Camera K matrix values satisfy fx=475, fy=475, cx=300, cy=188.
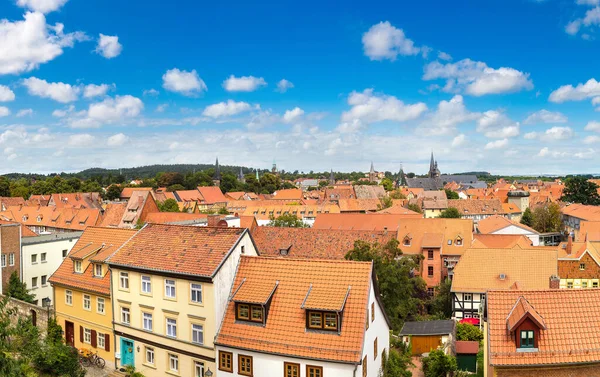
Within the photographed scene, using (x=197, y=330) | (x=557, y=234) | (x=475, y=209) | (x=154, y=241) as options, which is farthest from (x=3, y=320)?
(x=475, y=209)

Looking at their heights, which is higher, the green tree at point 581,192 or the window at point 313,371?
the green tree at point 581,192

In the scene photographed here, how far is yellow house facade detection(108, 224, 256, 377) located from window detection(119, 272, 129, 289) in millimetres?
22

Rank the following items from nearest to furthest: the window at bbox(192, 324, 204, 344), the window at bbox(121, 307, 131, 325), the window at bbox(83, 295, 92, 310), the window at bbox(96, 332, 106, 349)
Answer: the window at bbox(192, 324, 204, 344), the window at bbox(121, 307, 131, 325), the window at bbox(96, 332, 106, 349), the window at bbox(83, 295, 92, 310)

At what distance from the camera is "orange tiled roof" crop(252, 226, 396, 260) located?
51281 millimetres

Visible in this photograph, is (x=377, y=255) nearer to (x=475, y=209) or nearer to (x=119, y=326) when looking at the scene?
(x=119, y=326)

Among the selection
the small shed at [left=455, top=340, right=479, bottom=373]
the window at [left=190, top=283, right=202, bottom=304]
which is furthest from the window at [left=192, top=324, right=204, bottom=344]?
the small shed at [left=455, top=340, right=479, bottom=373]

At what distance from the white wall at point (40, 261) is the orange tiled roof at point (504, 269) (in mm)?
37628

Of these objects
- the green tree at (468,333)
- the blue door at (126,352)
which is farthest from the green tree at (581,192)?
the blue door at (126,352)

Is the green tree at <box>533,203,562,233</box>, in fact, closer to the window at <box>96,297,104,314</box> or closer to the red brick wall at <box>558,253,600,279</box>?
the red brick wall at <box>558,253,600,279</box>

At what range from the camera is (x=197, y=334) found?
78.8ft

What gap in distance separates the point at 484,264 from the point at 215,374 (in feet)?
92.4

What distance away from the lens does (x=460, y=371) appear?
28484mm

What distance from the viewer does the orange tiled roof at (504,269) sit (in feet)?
133

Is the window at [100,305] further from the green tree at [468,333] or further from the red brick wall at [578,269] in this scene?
the red brick wall at [578,269]
